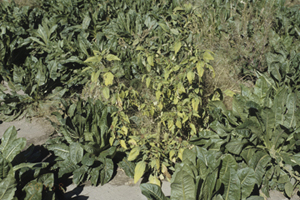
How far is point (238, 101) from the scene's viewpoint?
2.92m

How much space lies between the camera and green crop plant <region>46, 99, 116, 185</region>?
110 inches

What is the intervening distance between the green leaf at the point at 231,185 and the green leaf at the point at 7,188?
70.7 inches

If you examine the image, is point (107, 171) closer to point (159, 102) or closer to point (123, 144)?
point (123, 144)

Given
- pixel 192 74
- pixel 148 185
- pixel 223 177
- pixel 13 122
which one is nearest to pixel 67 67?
pixel 13 122

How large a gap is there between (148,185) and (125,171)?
81cm

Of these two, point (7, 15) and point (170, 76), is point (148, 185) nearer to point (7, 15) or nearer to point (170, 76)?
point (170, 76)

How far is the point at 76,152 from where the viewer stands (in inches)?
110

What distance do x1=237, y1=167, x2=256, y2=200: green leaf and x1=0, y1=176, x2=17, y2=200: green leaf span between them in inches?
76.8

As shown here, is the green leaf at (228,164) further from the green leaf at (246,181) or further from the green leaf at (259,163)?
the green leaf at (259,163)

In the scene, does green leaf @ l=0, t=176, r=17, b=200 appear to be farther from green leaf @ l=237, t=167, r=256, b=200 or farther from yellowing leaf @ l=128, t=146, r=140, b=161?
green leaf @ l=237, t=167, r=256, b=200

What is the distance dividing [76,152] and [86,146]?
13cm

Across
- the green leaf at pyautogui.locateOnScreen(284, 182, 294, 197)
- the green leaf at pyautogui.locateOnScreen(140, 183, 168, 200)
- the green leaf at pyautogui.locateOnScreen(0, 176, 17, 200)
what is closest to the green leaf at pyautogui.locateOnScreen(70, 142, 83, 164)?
the green leaf at pyautogui.locateOnScreen(0, 176, 17, 200)

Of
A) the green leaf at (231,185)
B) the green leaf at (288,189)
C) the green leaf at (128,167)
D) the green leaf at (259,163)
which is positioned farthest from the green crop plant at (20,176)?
the green leaf at (288,189)

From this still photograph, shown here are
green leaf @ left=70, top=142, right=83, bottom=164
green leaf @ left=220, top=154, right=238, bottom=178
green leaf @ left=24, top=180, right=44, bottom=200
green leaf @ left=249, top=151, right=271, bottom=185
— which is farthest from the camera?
green leaf @ left=70, top=142, right=83, bottom=164
